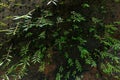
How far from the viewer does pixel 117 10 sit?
6.50ft

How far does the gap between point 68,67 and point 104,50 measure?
308 mm

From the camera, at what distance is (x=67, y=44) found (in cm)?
187

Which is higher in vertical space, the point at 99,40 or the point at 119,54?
the point at 99,40

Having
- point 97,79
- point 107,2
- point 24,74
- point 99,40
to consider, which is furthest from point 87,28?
point 24,74

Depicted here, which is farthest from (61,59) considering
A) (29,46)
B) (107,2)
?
(107,2)

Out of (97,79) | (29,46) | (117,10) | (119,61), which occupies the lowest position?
(97,79)

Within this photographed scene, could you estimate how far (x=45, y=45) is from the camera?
188 cm

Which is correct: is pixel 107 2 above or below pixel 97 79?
above

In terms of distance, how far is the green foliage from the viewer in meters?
1.83

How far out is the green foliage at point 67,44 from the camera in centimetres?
183

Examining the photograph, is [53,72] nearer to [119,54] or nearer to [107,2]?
[119,54]

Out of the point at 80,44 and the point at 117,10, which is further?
the point at 117,10

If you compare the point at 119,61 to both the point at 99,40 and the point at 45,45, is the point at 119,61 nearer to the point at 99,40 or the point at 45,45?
the point at 99,40

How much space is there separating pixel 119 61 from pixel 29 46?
28.4 inches
